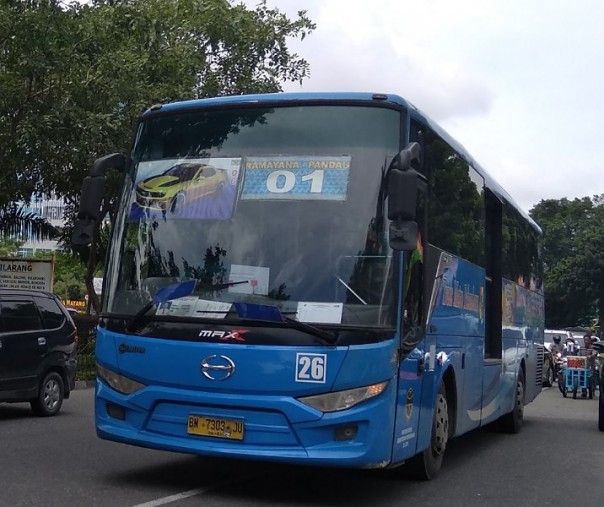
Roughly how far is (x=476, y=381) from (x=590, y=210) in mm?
72786

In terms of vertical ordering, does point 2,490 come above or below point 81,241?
below

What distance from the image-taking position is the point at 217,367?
7.36m

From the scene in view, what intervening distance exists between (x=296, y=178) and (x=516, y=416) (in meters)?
8.07

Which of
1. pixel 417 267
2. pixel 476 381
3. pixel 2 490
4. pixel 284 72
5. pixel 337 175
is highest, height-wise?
pixel 284 72

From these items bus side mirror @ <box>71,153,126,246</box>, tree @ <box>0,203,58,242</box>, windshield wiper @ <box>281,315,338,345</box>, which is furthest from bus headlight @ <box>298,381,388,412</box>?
tree @ <box>0,203,58,242</box>

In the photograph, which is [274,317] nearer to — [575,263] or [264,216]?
[264,216]

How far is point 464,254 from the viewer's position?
402 inches

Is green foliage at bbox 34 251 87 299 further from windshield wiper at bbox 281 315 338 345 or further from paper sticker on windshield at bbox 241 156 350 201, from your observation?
windshield wiper at bbox 281 315 338 345

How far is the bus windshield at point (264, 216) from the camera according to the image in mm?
7410

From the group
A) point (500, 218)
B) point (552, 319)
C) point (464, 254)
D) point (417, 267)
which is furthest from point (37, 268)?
point (552, 319)

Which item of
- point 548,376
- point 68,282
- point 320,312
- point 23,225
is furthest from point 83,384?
point 68,282

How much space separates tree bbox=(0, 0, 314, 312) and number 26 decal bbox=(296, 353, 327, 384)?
10053mm

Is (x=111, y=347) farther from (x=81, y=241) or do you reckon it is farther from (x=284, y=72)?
(x=284, y=72)

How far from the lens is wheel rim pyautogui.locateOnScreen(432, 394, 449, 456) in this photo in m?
9.09
